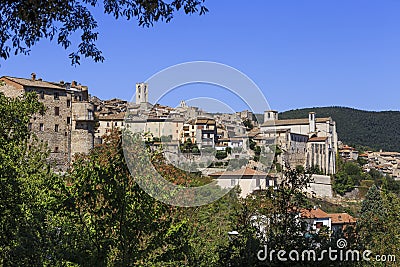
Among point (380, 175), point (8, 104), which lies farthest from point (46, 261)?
point (380, 175)

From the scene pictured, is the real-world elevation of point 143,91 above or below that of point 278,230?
above

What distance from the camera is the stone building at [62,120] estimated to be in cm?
→ 4300

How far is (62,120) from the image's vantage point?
4422cm

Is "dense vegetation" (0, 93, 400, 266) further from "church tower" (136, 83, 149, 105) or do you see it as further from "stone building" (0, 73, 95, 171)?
"stone building" (0, 73, 95, 171)

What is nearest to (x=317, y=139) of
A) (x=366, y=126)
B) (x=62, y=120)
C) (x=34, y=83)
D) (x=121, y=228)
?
(x=62, y=120)

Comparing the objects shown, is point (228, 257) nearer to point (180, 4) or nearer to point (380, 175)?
point (180, 4)

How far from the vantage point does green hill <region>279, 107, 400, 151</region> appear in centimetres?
11775

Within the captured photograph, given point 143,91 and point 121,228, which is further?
point 143,91

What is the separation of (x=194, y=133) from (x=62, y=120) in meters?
22.4

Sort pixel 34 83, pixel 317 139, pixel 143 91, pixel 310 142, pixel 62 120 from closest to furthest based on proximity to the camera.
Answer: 1. pixel 143 91
2. pixel 34 83
3. pixel 62 120
4. pixel 310 142
5. pixel 317 139

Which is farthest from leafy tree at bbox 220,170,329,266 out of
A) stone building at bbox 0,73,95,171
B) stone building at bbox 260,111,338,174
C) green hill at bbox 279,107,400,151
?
green hill at bbox 279,107,400,151

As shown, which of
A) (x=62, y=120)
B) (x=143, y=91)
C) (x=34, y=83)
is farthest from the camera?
(x=62, y=120)

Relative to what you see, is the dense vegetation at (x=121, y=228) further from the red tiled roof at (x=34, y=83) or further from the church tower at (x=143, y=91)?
the red tiled roof at (x=34, y=83)

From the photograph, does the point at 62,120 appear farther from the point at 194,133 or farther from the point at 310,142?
the point at 310,142
